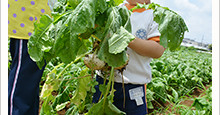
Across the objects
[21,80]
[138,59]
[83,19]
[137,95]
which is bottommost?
[137,95]

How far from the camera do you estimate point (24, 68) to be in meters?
1.57

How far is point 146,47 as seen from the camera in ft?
3.76

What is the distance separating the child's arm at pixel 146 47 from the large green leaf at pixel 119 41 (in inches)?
14.1

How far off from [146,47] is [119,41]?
0.43 metres

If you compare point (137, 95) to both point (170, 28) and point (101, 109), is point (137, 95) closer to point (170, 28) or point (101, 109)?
point (101, 109)

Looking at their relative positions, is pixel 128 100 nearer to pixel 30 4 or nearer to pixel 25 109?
pixel 25 109

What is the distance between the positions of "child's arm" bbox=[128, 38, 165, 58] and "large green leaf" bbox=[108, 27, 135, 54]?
36 cm

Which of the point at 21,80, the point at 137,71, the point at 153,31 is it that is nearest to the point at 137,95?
the point at 137,71

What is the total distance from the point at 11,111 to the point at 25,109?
110 mm

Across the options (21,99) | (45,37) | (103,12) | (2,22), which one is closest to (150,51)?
(103,12)

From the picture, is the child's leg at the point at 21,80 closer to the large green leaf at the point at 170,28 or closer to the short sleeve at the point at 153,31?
the short sleeve at the point at 153,31

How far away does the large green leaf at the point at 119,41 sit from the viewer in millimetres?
749

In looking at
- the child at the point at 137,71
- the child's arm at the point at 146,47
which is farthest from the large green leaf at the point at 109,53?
the child at the point at 137,71

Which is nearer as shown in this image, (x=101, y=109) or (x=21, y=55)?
(x=101, y=109)
